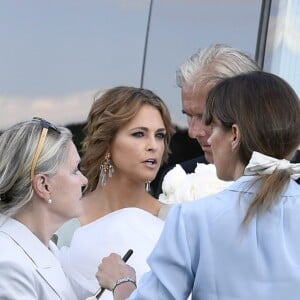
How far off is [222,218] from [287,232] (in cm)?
12

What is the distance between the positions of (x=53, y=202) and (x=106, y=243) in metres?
0.31

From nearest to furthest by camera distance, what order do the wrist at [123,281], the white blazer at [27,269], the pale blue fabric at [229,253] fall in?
the pale blue fabric at [229,253]
the wrist at [123,281]
the white blazer at [27,269]

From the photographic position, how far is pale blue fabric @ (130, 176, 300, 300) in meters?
1.91

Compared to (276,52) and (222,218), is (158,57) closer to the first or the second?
(276,52)

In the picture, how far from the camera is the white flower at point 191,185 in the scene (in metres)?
2.94

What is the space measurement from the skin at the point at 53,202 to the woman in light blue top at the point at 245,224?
23.2 inches

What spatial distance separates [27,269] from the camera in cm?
239

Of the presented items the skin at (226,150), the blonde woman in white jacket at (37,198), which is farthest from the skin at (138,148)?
the skin at (226,150)

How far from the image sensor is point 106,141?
3.04 metres

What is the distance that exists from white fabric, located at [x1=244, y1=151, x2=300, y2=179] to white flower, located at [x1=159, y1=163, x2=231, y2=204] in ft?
3.08

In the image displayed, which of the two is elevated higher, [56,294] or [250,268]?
[250,268]

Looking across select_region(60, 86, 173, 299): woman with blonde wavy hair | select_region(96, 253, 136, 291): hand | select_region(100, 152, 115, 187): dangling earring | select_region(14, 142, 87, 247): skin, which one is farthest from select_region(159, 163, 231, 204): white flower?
select_region(96, 253, 136, 291): hand

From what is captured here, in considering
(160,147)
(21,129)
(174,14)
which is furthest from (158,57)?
(21,129)

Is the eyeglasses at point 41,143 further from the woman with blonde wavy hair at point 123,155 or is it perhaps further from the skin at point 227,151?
the skin at point 227,151
